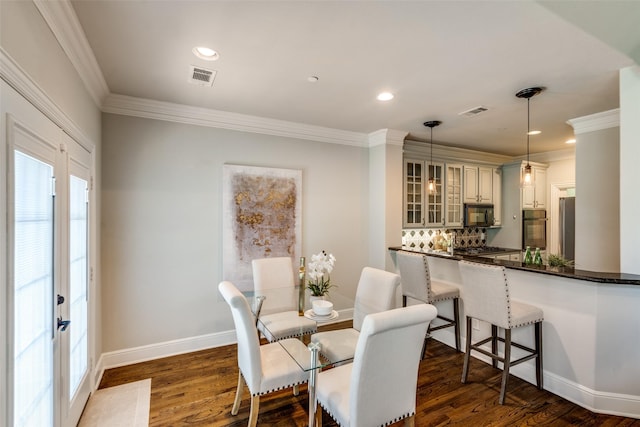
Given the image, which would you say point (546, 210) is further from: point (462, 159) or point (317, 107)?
point (317, 107)

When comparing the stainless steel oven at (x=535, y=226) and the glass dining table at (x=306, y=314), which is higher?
the stainless steel oven at (x=535, y=226)

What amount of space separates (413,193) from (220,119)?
2938mm

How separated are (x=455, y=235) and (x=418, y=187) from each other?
61.0 inches

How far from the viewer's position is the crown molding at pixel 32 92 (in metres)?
1.16

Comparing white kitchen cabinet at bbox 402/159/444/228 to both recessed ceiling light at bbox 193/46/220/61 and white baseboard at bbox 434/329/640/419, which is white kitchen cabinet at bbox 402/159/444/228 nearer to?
white baseboard at bbox 434/329/640/419

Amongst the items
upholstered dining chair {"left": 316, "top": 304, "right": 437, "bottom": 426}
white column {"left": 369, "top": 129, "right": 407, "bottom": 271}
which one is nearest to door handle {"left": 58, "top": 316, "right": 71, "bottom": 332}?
upholstered dining chair {"left": 316, "top": 304, "right": 437, "bottom": 426}

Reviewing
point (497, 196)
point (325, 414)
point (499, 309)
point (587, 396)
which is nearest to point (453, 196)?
point (497, 196)

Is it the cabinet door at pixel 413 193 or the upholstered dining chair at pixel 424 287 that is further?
the cabinet door at pixel 413 193

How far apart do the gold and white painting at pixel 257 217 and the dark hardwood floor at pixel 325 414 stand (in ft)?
3.40

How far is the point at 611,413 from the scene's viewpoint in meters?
2.31

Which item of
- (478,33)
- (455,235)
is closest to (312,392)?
(478,33)

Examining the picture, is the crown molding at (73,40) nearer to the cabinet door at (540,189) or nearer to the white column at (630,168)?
the white column at (630,168)

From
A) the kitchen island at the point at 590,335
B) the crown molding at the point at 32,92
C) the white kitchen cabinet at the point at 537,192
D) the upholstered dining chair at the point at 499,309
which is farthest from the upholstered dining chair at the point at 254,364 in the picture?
the white kitchen cabinet at the point at 537,192

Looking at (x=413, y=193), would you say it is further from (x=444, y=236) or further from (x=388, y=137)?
(x=444, y=236)
